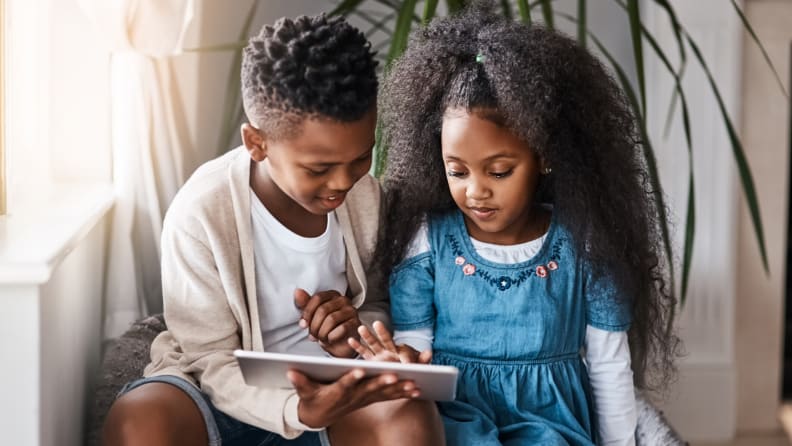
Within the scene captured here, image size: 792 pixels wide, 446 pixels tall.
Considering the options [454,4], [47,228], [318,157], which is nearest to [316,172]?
[318,157]

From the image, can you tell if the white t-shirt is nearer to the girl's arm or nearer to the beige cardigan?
the beige cardigan

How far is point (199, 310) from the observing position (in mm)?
1477

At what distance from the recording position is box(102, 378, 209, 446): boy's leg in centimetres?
132

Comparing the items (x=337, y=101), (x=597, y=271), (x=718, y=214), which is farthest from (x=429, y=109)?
(x=718, y=214)

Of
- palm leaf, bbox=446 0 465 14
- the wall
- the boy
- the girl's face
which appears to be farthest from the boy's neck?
the wall

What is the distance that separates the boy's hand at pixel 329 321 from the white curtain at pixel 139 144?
0.58m

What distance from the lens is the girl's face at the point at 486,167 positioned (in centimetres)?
147

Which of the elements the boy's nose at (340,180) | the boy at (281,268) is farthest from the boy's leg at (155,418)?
the boy's nose at (340,180)

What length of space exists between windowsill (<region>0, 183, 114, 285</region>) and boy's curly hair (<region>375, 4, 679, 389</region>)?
0.47 meters

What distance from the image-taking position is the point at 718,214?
108 inches

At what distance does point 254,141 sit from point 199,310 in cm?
25

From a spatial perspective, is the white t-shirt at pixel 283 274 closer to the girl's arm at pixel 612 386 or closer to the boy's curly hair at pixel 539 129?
the boy's curly hair at pixel 539 129

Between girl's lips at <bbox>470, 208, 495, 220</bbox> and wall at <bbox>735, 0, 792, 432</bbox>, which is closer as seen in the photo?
girl's lips at <bbox>470, 208, 495, 220</bbox>

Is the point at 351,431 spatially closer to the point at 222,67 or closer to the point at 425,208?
the point at 425,208
